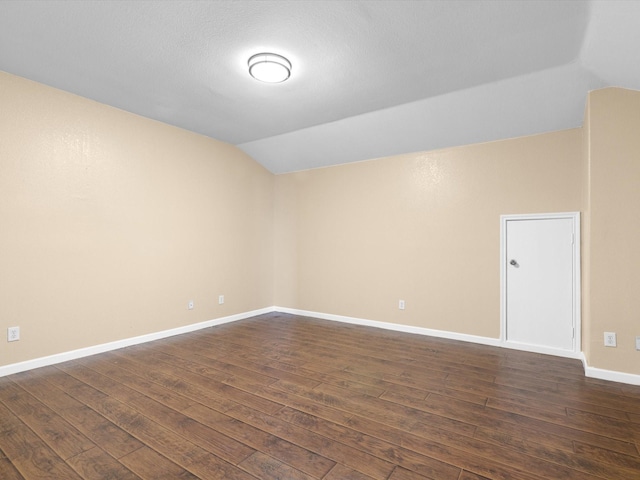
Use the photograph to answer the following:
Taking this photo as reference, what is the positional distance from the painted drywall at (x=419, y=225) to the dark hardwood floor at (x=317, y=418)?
921mm

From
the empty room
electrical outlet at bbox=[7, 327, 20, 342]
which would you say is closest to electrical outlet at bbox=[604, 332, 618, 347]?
the empty room

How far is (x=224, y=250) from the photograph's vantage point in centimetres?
494

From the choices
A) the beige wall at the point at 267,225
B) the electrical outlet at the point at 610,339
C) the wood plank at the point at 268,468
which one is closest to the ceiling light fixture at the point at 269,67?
the beige wall at the point at 267,225

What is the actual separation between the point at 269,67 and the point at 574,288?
377 centimetres

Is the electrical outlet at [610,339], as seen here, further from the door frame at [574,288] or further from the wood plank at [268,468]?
the wood plank at [268,468]

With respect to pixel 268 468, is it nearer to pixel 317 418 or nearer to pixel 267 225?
pixel 317 418

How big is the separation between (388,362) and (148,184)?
11.3 ft

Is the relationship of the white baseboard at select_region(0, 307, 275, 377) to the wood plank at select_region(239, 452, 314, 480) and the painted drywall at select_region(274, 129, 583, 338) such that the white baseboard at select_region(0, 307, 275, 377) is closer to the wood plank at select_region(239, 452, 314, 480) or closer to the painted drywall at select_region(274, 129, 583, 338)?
the painted drywall at select_region(274, 129, 583, 338)

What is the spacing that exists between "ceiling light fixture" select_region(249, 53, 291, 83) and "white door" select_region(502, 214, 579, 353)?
296cm

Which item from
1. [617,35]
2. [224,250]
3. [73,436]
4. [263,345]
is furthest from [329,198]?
[73,436]

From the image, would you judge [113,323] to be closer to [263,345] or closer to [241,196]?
[263,345]

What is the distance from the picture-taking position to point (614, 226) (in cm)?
288

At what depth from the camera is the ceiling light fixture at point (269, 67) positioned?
104 inches

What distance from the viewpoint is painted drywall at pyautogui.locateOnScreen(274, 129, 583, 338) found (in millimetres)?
3752
